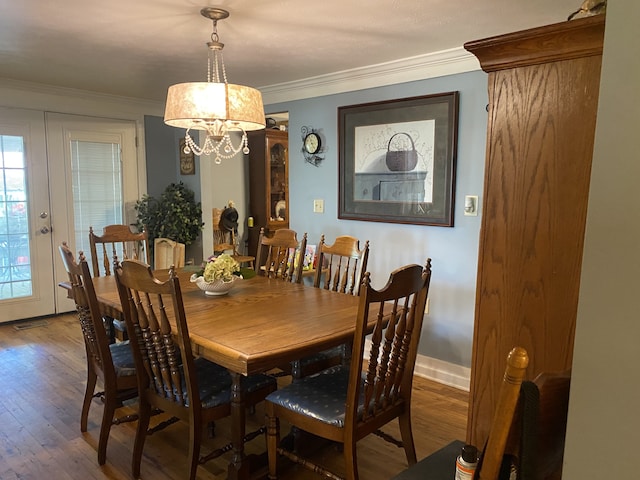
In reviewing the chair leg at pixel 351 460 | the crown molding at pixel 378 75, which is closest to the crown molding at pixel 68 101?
the crown molding at pixel 378 75

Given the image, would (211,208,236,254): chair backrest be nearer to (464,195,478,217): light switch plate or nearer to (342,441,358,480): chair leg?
(464,195,478,217): light switch plate

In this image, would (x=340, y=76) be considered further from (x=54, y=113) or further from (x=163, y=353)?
(x=54, y=113)

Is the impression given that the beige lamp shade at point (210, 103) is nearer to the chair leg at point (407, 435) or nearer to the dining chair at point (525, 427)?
the chair leg at point (407, 435)

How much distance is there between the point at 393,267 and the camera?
3395mm

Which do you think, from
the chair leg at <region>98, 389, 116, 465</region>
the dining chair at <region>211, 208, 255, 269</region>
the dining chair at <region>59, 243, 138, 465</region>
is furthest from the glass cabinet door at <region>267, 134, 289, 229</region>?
the chair leg at <region>98, 389, 116, 465</region>

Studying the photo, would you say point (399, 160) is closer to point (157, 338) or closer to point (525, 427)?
point (157, 338)

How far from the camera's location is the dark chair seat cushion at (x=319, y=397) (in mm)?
1749

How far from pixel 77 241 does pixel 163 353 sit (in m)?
3.30

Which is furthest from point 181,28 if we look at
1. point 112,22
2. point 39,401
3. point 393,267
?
point 39,401

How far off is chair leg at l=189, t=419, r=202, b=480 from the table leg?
14 centimetres

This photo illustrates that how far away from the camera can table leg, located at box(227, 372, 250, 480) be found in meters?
1.84

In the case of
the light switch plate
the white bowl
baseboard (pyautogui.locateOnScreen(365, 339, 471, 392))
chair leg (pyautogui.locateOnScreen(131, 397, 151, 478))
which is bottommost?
baseboard (pyautogui.locateOnScreen(365, 339, 471, 392))

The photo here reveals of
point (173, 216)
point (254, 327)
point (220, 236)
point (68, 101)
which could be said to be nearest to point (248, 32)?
point (254, 327)

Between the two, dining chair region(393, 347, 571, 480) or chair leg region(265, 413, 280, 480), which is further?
chair leg region(265, 413, 280, 480)
